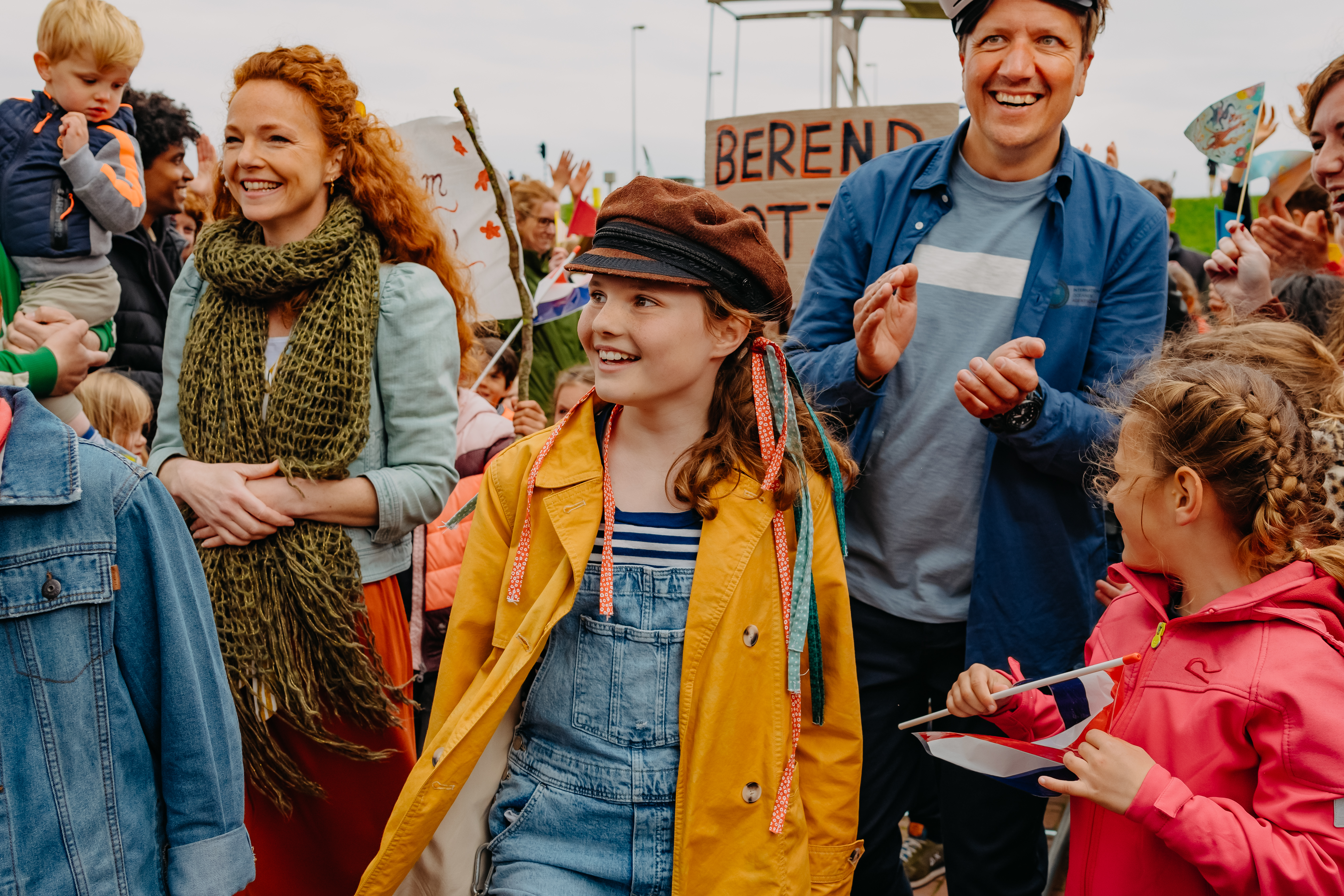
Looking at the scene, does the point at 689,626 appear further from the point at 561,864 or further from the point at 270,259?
the point at 270,259

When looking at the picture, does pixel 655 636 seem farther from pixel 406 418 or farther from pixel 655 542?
pixel 406 418

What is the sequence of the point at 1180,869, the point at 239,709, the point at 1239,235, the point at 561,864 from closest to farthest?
the point at 1180,869 → the point at 561,864 → the point at 239,709 → the point at 1239,235

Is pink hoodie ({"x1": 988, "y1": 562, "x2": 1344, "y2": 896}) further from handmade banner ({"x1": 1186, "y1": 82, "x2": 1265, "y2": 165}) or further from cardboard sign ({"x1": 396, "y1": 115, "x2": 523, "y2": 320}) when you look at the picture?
cardboard sign ({"x1": 396, "y1": 115, "x2": 523, "y2": 320})

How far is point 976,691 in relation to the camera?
1.89 meters

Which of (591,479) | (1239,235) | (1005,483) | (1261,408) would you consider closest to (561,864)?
(591,479)

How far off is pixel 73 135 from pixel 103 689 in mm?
3239

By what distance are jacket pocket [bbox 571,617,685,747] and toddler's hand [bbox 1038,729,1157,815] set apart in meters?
0.64

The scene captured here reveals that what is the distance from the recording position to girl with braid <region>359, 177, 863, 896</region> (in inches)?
71.6

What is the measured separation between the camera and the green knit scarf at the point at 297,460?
2398mm

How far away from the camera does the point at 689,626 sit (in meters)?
1.85

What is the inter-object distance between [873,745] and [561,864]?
85 cm

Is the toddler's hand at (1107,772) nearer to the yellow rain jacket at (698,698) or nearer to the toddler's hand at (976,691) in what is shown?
the toddler's hand at (976,691)

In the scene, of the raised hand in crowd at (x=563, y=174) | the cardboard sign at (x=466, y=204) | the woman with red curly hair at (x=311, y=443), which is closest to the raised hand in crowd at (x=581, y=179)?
the raised hand in crowd at (x=563, y=174)

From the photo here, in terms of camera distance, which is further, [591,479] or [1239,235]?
[1239,235]
